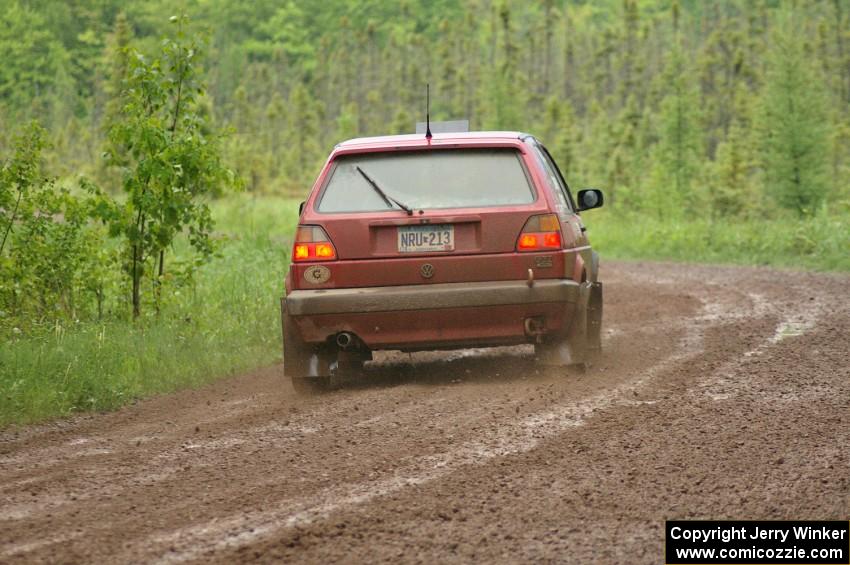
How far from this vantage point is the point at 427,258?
802 cm

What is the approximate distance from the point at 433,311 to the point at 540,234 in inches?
34.7

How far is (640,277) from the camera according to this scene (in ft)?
61.6

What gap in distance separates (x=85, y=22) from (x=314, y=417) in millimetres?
83405

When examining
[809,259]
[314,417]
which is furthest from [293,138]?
[314,417]

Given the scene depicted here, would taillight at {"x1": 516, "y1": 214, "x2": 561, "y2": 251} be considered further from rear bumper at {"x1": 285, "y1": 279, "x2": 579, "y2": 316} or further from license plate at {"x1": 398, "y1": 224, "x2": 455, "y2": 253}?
license plate at {"x1": 398, "y1": 224, "x2": 455, "y2": 253}

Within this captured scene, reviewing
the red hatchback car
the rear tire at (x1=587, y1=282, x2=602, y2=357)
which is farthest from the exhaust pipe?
the rear tire at (x1=587, y1=282, x2=602, y2=357)

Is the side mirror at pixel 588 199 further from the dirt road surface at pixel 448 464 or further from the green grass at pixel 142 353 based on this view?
the green grass at pixel 142 353

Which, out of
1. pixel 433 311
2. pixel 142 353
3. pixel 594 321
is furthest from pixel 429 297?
pixel 142 353

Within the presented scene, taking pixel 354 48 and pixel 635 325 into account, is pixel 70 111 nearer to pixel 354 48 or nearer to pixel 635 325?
pixel 354 48

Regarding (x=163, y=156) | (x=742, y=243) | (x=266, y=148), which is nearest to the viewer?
(x=163, y=156)

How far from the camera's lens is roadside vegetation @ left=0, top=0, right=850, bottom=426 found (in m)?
10.2

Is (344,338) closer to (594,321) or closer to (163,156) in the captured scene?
(594,321)

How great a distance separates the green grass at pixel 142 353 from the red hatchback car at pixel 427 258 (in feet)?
4.82

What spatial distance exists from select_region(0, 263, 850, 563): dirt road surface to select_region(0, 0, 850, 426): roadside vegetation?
5.75 ft
